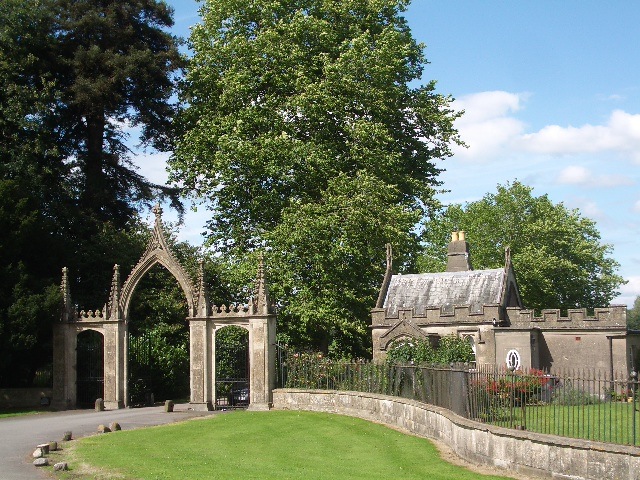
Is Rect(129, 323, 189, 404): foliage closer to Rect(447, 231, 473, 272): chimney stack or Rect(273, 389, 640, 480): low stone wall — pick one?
Rect(273, 389, 640, 480): low stone wall

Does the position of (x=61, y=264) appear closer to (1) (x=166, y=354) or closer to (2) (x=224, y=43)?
(1) (x=166, y=354)

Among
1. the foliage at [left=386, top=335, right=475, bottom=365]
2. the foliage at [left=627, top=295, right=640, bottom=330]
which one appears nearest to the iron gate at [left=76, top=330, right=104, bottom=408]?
the foliage at [left=386, top=335, right=475, bottom=365]

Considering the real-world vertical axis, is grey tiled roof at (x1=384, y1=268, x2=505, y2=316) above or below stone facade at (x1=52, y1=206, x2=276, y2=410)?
above

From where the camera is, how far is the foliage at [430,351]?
96.9ft

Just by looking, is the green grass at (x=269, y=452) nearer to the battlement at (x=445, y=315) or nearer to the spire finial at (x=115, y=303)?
the spire finial at (x=115, y=303)

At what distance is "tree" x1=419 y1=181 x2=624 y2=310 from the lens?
56.4 metres

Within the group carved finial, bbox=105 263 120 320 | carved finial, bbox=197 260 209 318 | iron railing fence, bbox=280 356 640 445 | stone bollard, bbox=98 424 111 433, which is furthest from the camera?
carved finial, bbox=105 263 120 320

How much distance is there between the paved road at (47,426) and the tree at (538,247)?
3221 centimetres

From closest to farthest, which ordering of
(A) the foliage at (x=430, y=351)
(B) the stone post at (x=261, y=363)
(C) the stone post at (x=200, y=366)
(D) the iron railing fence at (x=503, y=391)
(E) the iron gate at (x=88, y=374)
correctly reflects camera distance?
(D) the iron railing fence at (x=503, y=391) < (B) the stone post at (x=261, y=363) < (C) the stone post at (x=200, y=366) < (A) the foliage at (x=430, y=351) < (E) the iron gate at (x=88, y=374)

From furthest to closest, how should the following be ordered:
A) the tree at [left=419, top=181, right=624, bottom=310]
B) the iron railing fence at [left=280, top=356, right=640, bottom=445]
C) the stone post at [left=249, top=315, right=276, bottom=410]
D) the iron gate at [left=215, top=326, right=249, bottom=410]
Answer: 1. the tree at [left=419, top=181, right=624, bottom=310]
2. the iron gate at [left=215, top=326, right=249, bottom=410]
3. the stone post at [left=249, top=315, right=276, bottom=410]
4. the iron railing fence at [left=280, top=356, right=640, bottom=445]

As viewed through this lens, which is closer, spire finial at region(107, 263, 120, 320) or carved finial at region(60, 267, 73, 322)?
spire finial at region(107, 263, 120, 320)

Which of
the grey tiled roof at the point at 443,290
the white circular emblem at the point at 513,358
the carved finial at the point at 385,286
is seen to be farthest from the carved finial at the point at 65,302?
the white circular emblem at the point at 513,358

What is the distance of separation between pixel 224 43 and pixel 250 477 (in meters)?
28.2

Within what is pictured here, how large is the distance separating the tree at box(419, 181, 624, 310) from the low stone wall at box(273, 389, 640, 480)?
35771mm
